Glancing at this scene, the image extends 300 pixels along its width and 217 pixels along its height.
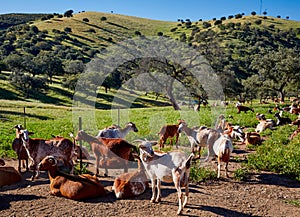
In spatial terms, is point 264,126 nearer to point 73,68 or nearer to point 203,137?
point 203,137

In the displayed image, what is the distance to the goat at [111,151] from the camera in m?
11.1

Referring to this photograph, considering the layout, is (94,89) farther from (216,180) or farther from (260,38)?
(260,38)

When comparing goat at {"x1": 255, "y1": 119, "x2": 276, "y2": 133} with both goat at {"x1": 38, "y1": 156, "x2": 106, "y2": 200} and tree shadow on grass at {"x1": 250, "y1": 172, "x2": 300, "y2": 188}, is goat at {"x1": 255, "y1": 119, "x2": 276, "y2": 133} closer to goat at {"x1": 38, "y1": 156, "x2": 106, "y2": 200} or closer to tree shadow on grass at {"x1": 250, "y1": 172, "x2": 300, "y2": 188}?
tree shadow on grass at {"x1": 250, "y1": 172, "x2": 300, "y2": 188}

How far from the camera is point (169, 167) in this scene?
830 cm

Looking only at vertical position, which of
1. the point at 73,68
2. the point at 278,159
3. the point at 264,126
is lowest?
the point at 278,159

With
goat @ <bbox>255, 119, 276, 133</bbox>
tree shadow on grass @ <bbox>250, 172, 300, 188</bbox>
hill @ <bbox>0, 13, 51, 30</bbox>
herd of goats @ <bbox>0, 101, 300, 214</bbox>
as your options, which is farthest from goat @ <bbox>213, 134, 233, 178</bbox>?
hill @ <bbox>0, 13, 51, 30</bbox>

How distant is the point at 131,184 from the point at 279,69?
4561cm

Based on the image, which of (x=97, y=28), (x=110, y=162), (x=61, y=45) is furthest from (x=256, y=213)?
(x=97, y=28)

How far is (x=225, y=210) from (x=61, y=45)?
112387mm

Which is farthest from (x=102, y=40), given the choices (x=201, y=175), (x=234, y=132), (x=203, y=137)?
(x=201, y=175)

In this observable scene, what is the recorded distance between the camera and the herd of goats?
→ 848 cm

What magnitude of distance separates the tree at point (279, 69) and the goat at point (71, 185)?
45.5 metres

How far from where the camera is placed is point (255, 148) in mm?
15523

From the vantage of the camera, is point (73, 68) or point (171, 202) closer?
point (171, 202)
